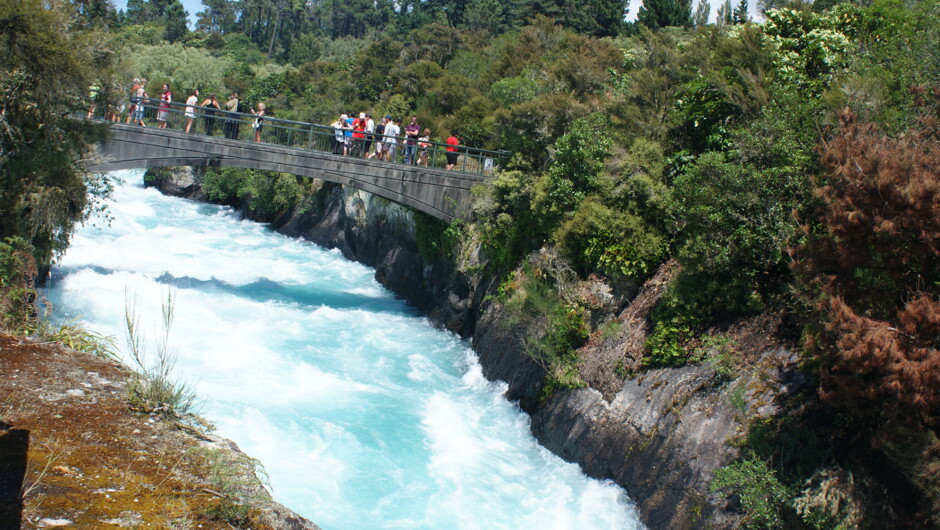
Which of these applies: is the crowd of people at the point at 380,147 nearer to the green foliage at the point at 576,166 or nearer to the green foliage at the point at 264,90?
the green foliage at the point at 576,166

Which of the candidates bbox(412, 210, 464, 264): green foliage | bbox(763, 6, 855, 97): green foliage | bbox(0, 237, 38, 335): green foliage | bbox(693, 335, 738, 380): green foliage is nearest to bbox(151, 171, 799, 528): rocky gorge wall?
bbox(693, 335, 738, 380): green foliage

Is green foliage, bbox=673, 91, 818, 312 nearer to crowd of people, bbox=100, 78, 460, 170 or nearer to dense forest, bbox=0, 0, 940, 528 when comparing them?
dense forest, bbox=0, 0, 940, 528

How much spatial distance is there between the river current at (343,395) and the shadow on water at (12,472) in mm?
1488

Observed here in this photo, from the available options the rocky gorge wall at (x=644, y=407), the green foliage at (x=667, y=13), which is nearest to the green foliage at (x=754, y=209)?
the rocky gorge wall at (x=644, y=407)

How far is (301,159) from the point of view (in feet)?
68.3

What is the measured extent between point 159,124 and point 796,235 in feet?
55.9

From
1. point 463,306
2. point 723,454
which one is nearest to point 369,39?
point 463,306

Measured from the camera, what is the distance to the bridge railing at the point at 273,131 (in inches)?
800

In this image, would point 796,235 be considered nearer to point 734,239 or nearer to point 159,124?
point 734,239

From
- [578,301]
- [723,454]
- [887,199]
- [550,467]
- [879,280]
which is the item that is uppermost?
[887,199]

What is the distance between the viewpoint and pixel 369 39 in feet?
266

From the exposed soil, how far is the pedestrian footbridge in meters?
16.2

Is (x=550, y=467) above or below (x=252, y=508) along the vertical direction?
below

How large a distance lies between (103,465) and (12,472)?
44cm
